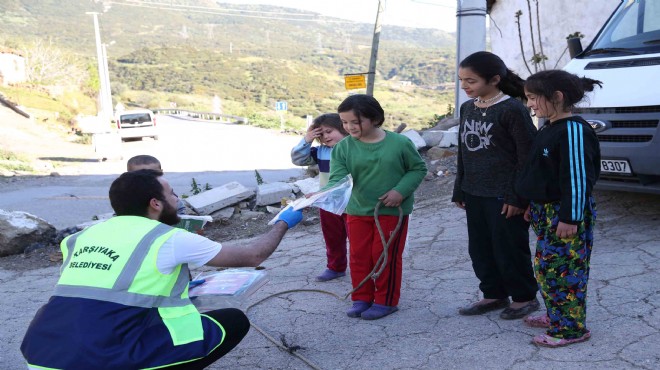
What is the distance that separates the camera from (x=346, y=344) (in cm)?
388

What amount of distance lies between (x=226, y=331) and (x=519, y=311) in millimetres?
1940

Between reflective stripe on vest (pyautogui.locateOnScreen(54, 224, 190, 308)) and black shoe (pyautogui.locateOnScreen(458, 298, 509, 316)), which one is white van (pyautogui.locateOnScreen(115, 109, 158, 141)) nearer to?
black shoe (pyautogui.locateOnScreen(458, 298, 509, 316))

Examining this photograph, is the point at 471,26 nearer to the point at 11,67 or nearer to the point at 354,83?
the point at 354,83

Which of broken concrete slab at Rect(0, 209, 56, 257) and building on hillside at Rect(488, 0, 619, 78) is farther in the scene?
building on hillside at Rect(488, 0, 619, 78)

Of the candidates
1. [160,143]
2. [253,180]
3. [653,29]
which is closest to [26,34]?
[160,143]

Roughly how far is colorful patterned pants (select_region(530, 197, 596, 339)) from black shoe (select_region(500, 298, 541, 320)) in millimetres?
454

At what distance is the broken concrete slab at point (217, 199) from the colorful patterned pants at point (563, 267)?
18.2ft

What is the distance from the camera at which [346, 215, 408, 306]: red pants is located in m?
4.17

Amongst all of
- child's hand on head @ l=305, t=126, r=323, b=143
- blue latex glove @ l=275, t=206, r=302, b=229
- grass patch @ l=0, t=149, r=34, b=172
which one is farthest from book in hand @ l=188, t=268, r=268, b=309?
grass patch @ l=0, t=149, r=34, b=172

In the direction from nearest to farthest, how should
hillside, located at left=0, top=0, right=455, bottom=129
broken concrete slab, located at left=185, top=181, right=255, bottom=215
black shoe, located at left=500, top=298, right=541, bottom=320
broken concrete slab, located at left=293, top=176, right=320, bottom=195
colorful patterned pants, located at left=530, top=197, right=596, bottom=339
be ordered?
colorful patterned pants, located at left=530, top=197, right=596, bottom=339, black shoe, located at left=500, top=298, right=541, bottom=320, broken concrete slab, located at left=185, top=181, right=255, bottom=215, broken concrete slab, located at left=293, top=176, right=320, bottom=195, hillside, located at left=0, top=0, right=455, bottom=129

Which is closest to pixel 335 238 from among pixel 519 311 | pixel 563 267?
pixel 519 311

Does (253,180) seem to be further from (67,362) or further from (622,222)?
(67,362)

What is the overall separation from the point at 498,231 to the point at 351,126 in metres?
1.14

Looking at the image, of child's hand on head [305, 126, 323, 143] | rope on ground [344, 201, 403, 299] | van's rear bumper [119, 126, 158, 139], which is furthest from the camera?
van's rear bumper [119, 126, 158, 139]
